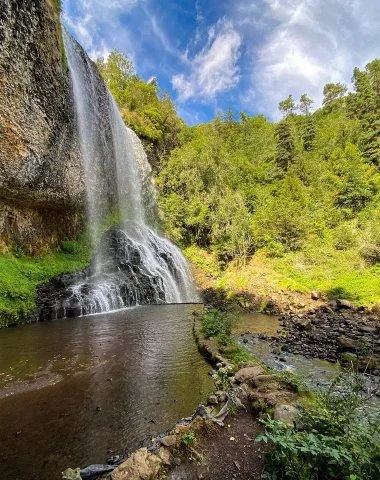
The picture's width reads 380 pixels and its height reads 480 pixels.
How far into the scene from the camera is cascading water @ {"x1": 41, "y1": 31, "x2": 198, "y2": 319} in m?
14.0

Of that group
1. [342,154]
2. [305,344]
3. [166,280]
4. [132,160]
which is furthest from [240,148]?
[305,344]

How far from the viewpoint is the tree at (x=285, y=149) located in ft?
103

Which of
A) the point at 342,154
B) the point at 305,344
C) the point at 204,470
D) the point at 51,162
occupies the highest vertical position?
the point at 342,154

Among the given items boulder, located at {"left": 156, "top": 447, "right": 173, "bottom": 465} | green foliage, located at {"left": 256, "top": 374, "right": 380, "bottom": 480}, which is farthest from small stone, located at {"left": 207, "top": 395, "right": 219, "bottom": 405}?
green foliage, located at {"left": 256, "top": 374, "right": 380, "bottom": 480}

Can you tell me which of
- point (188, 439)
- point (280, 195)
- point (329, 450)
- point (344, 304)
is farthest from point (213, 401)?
point (280, 195)

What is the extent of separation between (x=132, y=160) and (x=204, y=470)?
81.1 feet

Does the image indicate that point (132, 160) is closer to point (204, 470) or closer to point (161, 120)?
point (161, 120)

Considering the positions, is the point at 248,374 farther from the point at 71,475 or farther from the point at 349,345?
the point at 349,345

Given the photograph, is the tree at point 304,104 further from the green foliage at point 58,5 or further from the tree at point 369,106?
the green foliage at point 58,5

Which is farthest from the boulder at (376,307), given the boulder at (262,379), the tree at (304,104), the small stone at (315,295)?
the tree at (304,104)

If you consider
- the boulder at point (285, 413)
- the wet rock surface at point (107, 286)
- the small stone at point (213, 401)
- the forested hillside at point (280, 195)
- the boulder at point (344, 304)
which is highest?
the forested hillside at point (280, 195)

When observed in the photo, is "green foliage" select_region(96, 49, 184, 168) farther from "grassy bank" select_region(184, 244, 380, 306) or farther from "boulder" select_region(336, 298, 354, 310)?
"boulder" select_region(336, 298, 354, 310)

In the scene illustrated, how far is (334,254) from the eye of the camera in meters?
18.8

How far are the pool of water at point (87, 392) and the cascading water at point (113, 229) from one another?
468 centimetres
